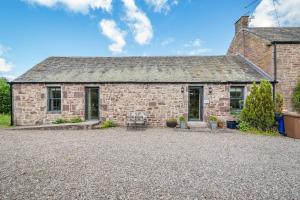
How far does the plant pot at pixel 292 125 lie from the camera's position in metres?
8.13

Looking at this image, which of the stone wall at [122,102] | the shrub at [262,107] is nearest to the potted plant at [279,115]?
the shrub at [262,107]

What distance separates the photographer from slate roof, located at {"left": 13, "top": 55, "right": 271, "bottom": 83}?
10.9m

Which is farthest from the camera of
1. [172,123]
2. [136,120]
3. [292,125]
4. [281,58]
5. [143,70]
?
[143,70]

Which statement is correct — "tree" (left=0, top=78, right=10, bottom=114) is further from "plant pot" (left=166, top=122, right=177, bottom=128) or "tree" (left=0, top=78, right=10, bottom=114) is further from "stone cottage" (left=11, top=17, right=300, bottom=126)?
"plant pot" (left=166, top=122, right=177, bottom=128)

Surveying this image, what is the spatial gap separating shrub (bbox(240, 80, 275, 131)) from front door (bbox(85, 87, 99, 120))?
8.81 m

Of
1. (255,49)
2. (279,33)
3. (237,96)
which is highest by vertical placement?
(279,33)

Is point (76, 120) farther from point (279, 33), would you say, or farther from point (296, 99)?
point (279, 33)

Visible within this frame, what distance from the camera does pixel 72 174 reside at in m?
4.07

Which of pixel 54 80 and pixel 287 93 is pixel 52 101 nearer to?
pixel 54 80

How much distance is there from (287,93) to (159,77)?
7860 mm

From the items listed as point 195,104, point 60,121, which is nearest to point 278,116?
point 195,104

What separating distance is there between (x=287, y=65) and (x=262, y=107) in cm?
410

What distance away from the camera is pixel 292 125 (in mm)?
8359

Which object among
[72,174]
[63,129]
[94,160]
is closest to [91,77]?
[63,129]
